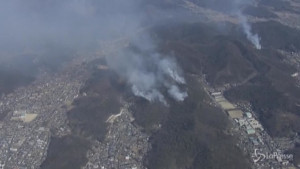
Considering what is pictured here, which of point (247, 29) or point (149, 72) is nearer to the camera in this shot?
point (149, 72)

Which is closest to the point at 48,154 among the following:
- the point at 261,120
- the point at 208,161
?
the point at 208,161

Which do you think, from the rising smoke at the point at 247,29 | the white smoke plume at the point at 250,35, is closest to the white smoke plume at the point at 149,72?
the white smoke plume at the point at 250,35

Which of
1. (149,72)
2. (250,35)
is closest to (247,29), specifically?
(250,35)

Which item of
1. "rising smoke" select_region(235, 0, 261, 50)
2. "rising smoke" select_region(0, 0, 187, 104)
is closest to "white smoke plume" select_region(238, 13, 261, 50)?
"rising smoke" select_region(235, 0, 261, 50)

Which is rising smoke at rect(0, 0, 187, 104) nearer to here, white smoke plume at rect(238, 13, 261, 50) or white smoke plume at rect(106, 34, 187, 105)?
white smoke plume at rect(106, 34, 187, 105)

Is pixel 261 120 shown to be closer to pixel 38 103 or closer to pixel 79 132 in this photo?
pixel 79 132

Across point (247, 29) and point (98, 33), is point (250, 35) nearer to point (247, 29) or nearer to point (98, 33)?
point (247, 29)

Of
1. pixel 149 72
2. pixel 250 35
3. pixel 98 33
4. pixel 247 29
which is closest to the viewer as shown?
pixel 149 72

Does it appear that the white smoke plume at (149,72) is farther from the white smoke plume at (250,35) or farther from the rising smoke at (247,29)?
the rising smoke at (247,29)
